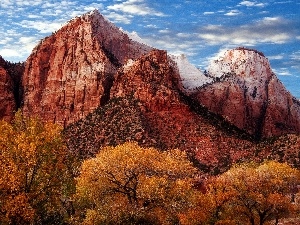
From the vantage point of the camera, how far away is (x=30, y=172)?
34938mm

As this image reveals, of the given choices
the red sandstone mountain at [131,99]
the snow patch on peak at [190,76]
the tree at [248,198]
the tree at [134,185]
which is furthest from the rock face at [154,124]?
the tree at [134,185]

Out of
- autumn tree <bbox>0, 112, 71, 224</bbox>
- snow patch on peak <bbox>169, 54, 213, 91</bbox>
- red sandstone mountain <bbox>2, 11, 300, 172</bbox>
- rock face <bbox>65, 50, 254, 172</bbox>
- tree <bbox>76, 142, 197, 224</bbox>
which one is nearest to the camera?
autumn tree <bbox>0, 112, 71, 224</bbox>

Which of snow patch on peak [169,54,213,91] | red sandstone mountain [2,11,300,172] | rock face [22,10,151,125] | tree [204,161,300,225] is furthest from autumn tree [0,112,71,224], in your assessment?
snow patch on peak [169,54,213,91]

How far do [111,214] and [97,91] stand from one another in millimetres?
99999

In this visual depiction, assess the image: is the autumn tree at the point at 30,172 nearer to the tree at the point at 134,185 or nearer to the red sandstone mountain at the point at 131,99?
the tree at the point at 134,185

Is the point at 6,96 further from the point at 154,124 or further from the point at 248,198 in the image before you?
the point at 248,198

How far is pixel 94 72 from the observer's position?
5586 inches

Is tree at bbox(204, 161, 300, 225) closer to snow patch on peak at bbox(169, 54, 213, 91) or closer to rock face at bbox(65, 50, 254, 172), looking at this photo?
rock face at bbox(65, 50, 254, 172)

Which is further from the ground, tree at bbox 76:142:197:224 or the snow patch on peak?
the snow patch on peak

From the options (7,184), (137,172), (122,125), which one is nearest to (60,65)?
(122,125)

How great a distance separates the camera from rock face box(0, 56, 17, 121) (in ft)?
503

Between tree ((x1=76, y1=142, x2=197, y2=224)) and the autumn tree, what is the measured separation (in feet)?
21.3

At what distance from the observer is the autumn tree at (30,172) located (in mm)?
32219

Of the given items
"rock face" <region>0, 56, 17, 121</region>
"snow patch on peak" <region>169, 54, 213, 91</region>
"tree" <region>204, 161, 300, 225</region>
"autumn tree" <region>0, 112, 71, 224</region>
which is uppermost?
"snow patch on peak" <region>169, 54, 213, 91</region>
